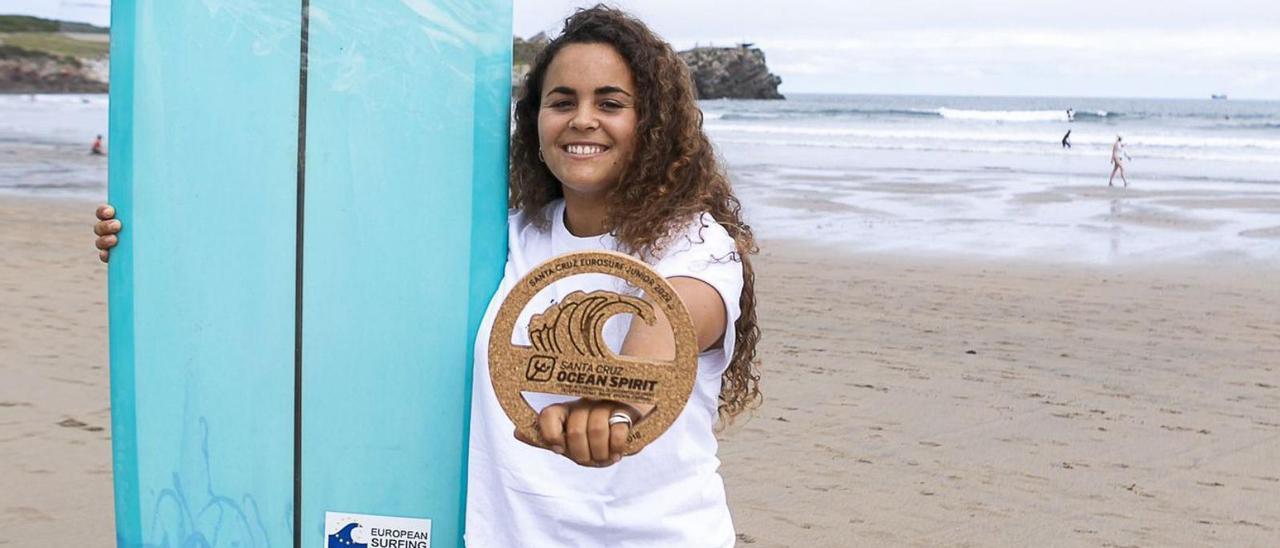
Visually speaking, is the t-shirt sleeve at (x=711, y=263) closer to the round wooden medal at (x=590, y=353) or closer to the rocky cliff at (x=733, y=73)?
the round wooden medal at (x=590, y=353)

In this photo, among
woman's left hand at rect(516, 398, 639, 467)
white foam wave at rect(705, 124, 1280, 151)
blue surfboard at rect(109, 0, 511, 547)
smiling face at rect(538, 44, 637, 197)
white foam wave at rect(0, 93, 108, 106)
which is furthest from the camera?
white foam wave at rect(0, 93, 108, 106)

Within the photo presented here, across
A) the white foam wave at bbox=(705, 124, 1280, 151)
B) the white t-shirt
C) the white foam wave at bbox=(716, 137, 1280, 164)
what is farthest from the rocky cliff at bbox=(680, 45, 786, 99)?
the white t-shirt

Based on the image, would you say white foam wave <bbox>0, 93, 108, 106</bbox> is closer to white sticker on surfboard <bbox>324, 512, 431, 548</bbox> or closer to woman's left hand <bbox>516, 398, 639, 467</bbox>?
white sticker on surfboard <bbox>324, 512, 431, 548</bbox>

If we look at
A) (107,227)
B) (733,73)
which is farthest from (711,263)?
(733,73)

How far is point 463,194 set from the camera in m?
1.95

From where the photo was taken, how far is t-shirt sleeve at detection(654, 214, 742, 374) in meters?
1.51

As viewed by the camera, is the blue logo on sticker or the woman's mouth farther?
the blue logo on sticker

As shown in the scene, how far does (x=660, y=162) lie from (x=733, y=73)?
55380 mm

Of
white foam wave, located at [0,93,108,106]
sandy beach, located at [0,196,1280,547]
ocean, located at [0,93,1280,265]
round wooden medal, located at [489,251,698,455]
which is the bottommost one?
white foam wave, located at [0,93,108,106]

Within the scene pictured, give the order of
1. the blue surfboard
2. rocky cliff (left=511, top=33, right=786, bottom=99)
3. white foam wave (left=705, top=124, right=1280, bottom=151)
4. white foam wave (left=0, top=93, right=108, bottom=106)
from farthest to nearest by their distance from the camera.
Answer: rocky cliff (left=511, top=33, right=786, bottom=99)
white foam wave (left=0, top=93, right=108, bottom=106)
white foam wave (left=705, top=124, right=1280, bottom=151)
the blue surfboard

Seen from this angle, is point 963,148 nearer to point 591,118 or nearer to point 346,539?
point 346,539

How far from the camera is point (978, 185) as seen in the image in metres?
14.4

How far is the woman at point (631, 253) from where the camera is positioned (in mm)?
1538

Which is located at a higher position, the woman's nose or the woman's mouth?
the woman's nose
